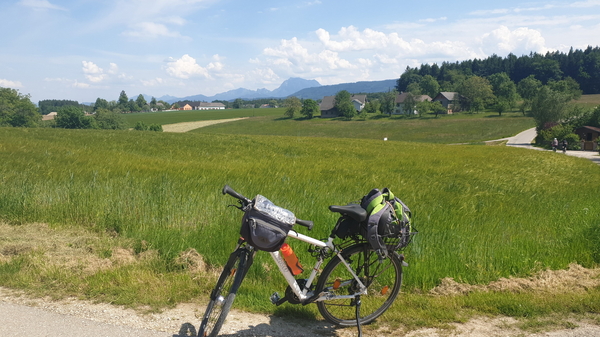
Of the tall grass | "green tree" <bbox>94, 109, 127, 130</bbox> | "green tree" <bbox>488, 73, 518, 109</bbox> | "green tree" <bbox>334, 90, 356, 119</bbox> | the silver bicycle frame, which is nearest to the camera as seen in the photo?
the silver bicycle frame

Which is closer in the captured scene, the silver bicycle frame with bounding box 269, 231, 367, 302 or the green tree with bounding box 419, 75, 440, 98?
the silver bicycle frame with bounding box 269, 231, 367, 302

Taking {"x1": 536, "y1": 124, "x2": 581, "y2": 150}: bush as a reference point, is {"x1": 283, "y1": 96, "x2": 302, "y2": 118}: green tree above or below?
above


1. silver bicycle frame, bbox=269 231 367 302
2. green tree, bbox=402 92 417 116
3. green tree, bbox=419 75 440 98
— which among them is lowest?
silver bicycle frame, bbox=269 231 367 302

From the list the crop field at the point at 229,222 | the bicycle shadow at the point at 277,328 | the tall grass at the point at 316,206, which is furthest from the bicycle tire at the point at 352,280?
the tall grass at the point at 316,206

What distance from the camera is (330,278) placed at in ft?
14.3

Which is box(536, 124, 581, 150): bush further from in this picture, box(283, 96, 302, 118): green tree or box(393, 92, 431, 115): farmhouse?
box(283, 96, 302, 118): green tree

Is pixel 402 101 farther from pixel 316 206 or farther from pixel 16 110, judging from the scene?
pixel 316 206

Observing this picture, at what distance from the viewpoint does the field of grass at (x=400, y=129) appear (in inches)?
3344

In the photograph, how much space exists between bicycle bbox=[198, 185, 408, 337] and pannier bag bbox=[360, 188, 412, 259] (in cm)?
13

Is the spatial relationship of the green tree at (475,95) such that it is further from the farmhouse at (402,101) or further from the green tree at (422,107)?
the green tree at (422,107)

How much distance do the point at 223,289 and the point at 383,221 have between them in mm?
1713

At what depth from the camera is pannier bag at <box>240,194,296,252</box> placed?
3.54 m

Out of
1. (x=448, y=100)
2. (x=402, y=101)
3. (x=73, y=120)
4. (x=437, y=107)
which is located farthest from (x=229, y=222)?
(x=448, y=100)

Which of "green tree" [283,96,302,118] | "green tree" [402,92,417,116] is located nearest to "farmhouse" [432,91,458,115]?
"green tree" [402,92,417,116]
